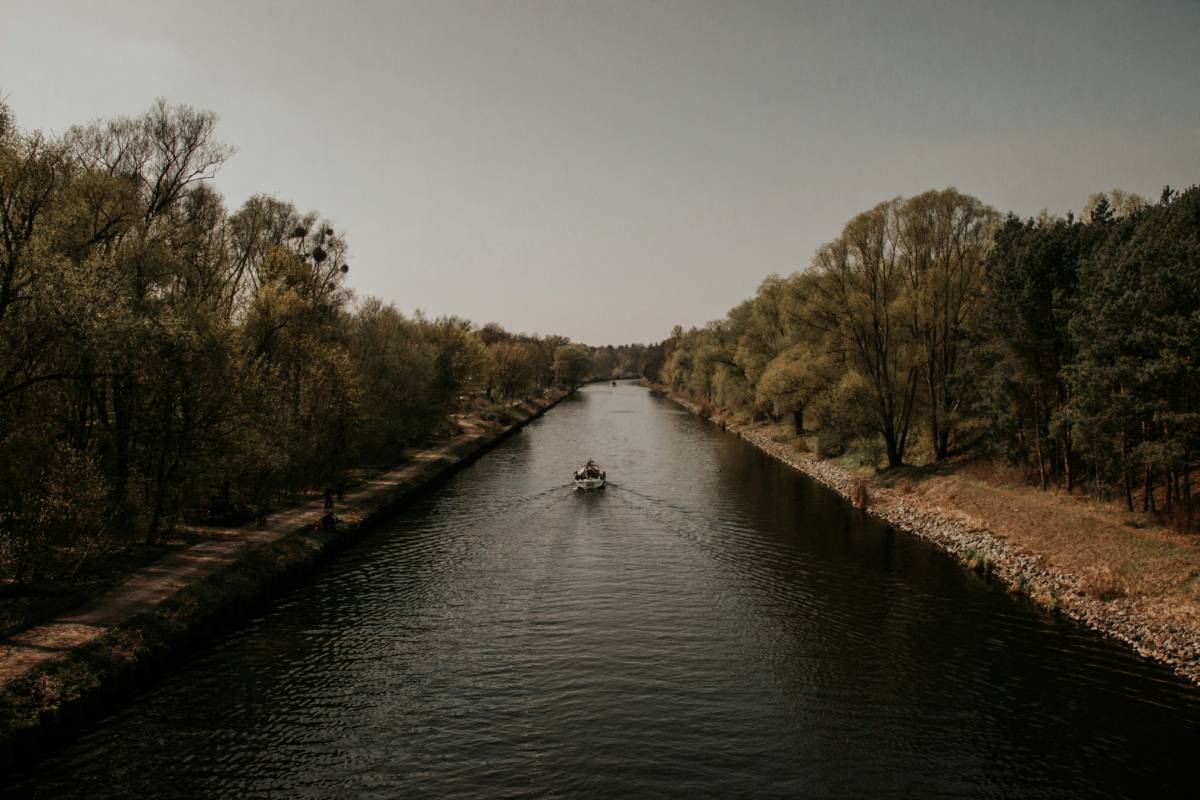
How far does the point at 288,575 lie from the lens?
32.7 meters

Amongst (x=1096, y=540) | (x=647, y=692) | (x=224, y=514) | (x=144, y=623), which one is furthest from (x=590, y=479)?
(x=144, y=623)

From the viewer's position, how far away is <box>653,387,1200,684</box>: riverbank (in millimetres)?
24656

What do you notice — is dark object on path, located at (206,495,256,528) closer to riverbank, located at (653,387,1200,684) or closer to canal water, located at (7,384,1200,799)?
canal water, located at (7,384,1200,799)

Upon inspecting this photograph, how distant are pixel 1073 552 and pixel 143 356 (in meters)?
44.5

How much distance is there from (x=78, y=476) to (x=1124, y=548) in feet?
142

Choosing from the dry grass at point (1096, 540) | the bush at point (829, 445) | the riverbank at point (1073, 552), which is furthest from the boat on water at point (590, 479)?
the dry grass at point (1096, 540)

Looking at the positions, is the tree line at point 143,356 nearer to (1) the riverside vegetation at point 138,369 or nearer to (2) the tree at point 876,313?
(1) the riverside vegetation at point 138,369

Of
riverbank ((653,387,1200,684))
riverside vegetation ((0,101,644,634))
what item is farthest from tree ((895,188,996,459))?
riverside vegetation ((0,101,644,634))

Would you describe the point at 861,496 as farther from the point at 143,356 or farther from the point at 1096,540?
the point at 143,356

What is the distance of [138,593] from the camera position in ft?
84.1

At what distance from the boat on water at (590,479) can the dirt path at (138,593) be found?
18.7m

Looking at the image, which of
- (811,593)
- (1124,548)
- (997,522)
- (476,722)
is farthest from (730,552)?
(476,722)

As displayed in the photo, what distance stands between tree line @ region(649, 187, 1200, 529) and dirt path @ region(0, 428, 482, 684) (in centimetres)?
4073

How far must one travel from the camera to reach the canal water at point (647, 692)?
17391 millimetres
